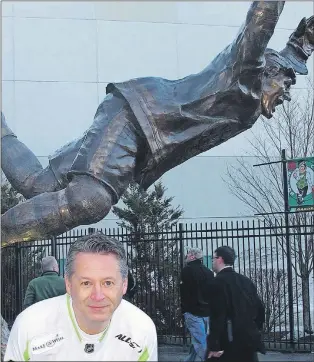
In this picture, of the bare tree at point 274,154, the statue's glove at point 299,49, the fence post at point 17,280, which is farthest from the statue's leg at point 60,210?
the bare tree at point 274,154

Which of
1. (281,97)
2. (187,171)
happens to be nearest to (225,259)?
(281,97)

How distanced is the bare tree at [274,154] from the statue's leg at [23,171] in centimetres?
1026

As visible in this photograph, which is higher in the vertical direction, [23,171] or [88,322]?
[23,171]

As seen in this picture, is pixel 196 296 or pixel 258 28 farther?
pixel 196 296

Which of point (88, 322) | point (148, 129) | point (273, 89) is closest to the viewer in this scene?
point (88, 322)

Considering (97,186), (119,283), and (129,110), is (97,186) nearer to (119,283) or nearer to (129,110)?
(129,110)

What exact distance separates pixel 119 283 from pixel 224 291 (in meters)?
3.37

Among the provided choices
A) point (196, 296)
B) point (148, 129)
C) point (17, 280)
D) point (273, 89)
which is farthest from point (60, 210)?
point (17, 280)

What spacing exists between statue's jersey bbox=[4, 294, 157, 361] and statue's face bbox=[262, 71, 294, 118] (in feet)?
8.61

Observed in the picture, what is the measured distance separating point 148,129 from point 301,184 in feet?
24.9

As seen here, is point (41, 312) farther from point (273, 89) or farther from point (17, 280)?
point (17, 280)

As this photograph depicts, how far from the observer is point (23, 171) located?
4.83 m

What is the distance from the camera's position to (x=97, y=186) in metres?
4.33

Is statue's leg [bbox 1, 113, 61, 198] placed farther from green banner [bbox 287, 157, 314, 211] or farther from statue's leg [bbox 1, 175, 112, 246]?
green banner [bbox 287, 157, 314, 211]
